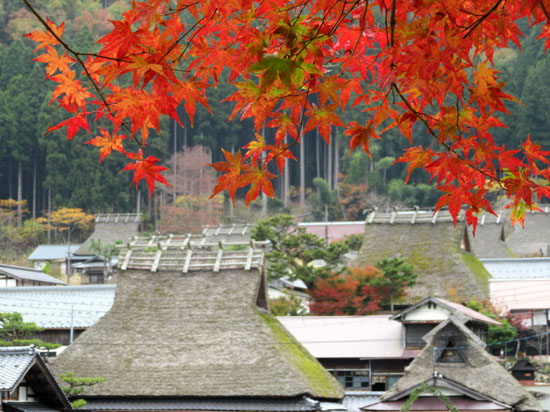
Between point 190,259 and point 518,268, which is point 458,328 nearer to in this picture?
point 190,259

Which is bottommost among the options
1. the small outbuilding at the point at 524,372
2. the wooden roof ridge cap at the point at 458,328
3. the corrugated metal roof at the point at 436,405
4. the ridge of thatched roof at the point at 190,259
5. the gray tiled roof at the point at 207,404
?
the small outbuilding at the point at 524,372

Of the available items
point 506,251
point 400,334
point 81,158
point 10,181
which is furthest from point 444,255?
point 10,181

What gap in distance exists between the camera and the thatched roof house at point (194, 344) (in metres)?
15.8

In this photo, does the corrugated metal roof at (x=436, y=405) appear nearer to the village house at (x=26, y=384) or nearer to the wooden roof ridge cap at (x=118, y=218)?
the village house at (x=26, y=384)

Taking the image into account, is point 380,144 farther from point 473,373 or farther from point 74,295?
point 473,373

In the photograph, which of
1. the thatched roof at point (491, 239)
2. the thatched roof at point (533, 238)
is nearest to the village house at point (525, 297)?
the thatched roof at point (491, 239)

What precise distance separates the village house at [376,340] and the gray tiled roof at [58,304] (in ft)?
18.0

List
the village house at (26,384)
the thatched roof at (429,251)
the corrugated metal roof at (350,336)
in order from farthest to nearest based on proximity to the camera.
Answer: the thatched roof at (429,251)
the corrugated metal roof at (350,336)
the village house at (26,384)

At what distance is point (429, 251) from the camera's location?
2592cm

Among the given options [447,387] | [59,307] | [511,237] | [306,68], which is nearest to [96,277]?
[59,307]

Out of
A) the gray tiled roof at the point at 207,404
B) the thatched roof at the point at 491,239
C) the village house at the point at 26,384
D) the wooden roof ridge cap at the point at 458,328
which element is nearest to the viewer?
the village house at the point at 26,384

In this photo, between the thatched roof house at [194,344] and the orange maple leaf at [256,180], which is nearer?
the orange maple leaf at [256,180]

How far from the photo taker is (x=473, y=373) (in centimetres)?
1575

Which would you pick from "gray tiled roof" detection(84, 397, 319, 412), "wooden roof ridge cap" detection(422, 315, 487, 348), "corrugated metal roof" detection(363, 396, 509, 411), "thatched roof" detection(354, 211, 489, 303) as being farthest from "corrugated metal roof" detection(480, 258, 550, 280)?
"gray tiled roof" detection(84, 397, 319, 412)
